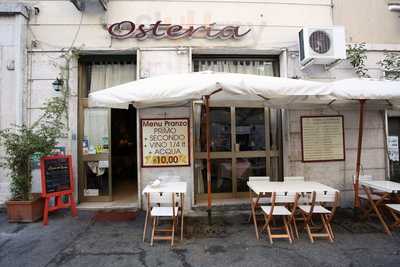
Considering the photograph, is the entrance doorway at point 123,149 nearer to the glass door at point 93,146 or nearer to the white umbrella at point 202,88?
the glass door at point 93,146

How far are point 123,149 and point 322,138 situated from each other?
7.23m

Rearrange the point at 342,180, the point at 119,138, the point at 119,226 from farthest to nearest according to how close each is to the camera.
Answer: the point at 119,138 < the point at 342,180 < the point at 119,226

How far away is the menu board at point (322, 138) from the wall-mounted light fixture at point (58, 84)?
5.36 metres

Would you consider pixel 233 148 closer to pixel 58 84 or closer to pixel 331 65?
pixel 331 65

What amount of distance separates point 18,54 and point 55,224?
3.62 meters

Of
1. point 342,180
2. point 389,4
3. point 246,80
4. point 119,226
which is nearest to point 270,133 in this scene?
point 342,180

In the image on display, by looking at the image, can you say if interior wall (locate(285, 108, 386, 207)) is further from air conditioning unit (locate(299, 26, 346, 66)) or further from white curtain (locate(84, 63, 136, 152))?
white curtain (locate(84, 63, 136, 152))

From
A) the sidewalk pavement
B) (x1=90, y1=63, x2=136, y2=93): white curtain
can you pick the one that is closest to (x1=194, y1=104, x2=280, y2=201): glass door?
the sidewalk pavement

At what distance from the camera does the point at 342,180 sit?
5664 millimetres

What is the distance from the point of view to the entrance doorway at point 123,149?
865 cm

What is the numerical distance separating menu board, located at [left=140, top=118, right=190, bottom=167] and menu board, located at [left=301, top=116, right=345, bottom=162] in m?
2.66

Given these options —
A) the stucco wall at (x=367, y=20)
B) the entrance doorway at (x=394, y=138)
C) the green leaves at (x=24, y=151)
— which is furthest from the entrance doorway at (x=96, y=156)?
the entrance doorway at (x=394, y=138)

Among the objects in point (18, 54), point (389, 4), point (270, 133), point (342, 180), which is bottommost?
point (342, 180)

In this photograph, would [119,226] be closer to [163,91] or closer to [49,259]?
[49,259]
